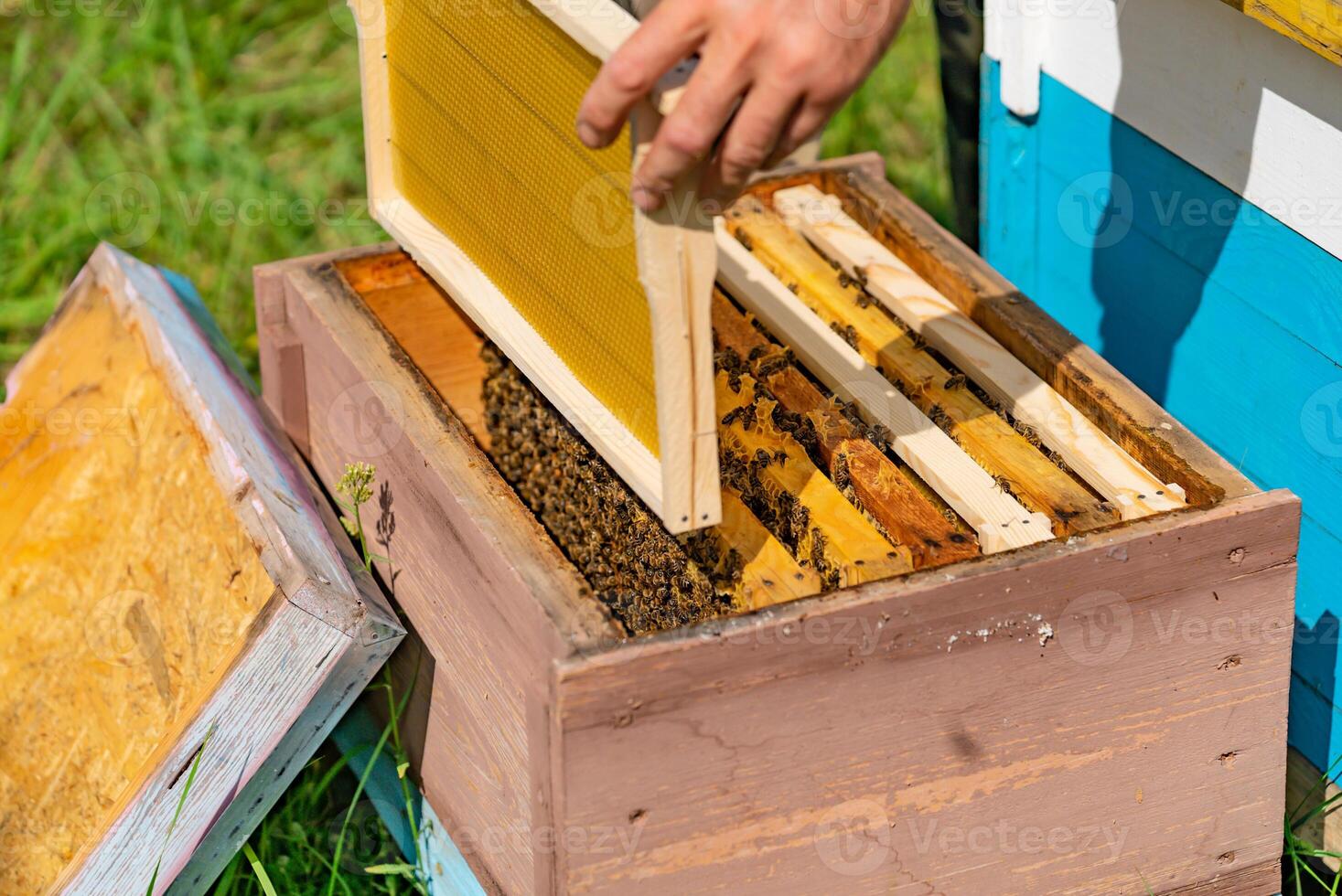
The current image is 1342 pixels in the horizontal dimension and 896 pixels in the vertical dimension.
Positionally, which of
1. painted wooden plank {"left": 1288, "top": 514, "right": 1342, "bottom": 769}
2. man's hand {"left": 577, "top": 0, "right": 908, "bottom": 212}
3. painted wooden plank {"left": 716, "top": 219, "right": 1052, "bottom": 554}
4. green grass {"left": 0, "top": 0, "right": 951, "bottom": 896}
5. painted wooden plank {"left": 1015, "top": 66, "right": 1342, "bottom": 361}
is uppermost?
man's hand {"left": 577, "top": 0, "right": 908, "bottom": 212}

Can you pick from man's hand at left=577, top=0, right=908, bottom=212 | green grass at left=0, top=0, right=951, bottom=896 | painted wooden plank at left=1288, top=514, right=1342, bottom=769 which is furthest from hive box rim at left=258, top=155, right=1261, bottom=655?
green grass at left=0, top=0, right=951, bottom=896

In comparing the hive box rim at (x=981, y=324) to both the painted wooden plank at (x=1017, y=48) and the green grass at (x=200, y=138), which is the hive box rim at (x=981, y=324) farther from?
the green grass at (x=200, y=138)

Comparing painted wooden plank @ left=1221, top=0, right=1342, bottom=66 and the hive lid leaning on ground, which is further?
the hive lid leaning on ground

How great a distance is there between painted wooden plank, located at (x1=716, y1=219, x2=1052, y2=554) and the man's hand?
0.63m

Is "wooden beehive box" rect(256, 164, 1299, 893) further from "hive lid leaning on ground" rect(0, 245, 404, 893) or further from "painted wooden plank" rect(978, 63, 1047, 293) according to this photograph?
"painted wooden plank" rect(978, 63, 1047, 293)

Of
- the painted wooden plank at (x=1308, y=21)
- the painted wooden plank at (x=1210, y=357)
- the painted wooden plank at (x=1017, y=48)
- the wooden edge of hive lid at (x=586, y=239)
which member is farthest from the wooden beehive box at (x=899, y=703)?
the painted wooden plank at (x=1017, y=48)

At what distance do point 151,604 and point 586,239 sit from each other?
1.00 meters

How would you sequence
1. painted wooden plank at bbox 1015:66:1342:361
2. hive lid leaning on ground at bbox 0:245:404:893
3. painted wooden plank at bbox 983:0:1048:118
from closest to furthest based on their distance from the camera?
hive lid leaning on ground at bbox 0:245:404:893 → painted wooden plank at bbox 1015:66:1342:361 → painted wooden plank at bbox 983:0:1048:118

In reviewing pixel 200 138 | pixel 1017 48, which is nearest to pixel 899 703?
pixel 1017 48

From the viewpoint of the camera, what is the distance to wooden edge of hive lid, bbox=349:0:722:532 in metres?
1.61

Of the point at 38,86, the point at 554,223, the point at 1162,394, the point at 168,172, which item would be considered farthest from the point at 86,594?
the point at 38,86

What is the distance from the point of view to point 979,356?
228cm

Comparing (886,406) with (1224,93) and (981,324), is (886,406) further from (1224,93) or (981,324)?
(1224,93)

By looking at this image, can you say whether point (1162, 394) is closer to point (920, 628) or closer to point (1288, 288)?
point (1288, 288)
